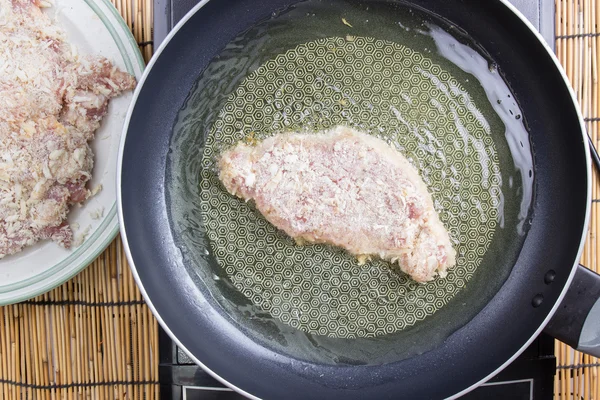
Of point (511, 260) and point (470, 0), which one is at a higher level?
point (470, 0)

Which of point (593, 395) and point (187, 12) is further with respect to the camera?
point (593, 395)

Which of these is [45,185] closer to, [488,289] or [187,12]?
[187,12]

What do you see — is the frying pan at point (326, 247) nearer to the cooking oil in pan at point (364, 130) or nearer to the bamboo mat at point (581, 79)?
the cooking oil in pan at point (364, 130)

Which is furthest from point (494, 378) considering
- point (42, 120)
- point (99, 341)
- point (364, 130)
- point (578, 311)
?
point (42, 120)

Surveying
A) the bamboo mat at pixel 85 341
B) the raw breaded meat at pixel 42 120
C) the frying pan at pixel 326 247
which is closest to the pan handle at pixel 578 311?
the frying pan at pixel 326 247

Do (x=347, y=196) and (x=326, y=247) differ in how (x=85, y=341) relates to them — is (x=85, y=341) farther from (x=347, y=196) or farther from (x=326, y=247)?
(x=347, y=196)

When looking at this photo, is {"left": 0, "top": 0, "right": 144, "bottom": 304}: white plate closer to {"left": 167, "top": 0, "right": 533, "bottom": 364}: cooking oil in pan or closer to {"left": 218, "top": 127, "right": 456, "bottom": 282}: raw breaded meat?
{"left": 167, "top": 0, "right": 533, "bottom": 364}: cooking oil in pan

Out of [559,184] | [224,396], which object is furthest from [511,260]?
[224,396]
